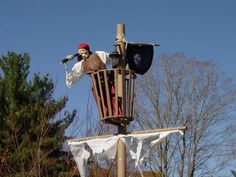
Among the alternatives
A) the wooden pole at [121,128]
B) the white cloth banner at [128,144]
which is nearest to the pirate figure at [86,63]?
the wooden pole at [121,128]

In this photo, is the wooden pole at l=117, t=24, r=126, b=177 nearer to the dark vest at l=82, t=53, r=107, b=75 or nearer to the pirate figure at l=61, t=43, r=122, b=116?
the pirate figure at l=61, t=43, r=122, b=116

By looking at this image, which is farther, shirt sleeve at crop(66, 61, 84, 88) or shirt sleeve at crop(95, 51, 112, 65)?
shirt sleeve at crop(66, 61, 84, 88)

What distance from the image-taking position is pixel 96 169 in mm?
8047

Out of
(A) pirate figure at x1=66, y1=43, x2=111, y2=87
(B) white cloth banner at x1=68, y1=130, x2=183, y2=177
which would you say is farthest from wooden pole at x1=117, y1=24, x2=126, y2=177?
(A) pirate figure at x1=66, y1=43, x2=111, y2=87

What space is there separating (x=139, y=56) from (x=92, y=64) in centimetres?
44

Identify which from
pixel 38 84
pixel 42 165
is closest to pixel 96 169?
pixel 42 165

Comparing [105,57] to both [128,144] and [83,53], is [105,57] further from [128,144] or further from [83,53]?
[128,144]

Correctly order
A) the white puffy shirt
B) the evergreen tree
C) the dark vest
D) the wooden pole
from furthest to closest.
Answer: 1. the evergreen tree
2. the white puffy shirt
3. the dark vest
4. the wooden pole

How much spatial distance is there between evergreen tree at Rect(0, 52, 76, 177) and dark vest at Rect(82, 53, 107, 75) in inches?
257

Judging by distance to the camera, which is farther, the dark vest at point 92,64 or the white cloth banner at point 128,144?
the dark vest at point 92,64

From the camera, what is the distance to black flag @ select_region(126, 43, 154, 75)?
14.6 ft

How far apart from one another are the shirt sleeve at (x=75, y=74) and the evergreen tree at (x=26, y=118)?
6.35 metres

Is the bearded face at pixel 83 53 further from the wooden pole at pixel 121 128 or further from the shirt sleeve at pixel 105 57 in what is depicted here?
the wooden pole at pixel 121 128

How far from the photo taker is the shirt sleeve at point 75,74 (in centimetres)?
461
